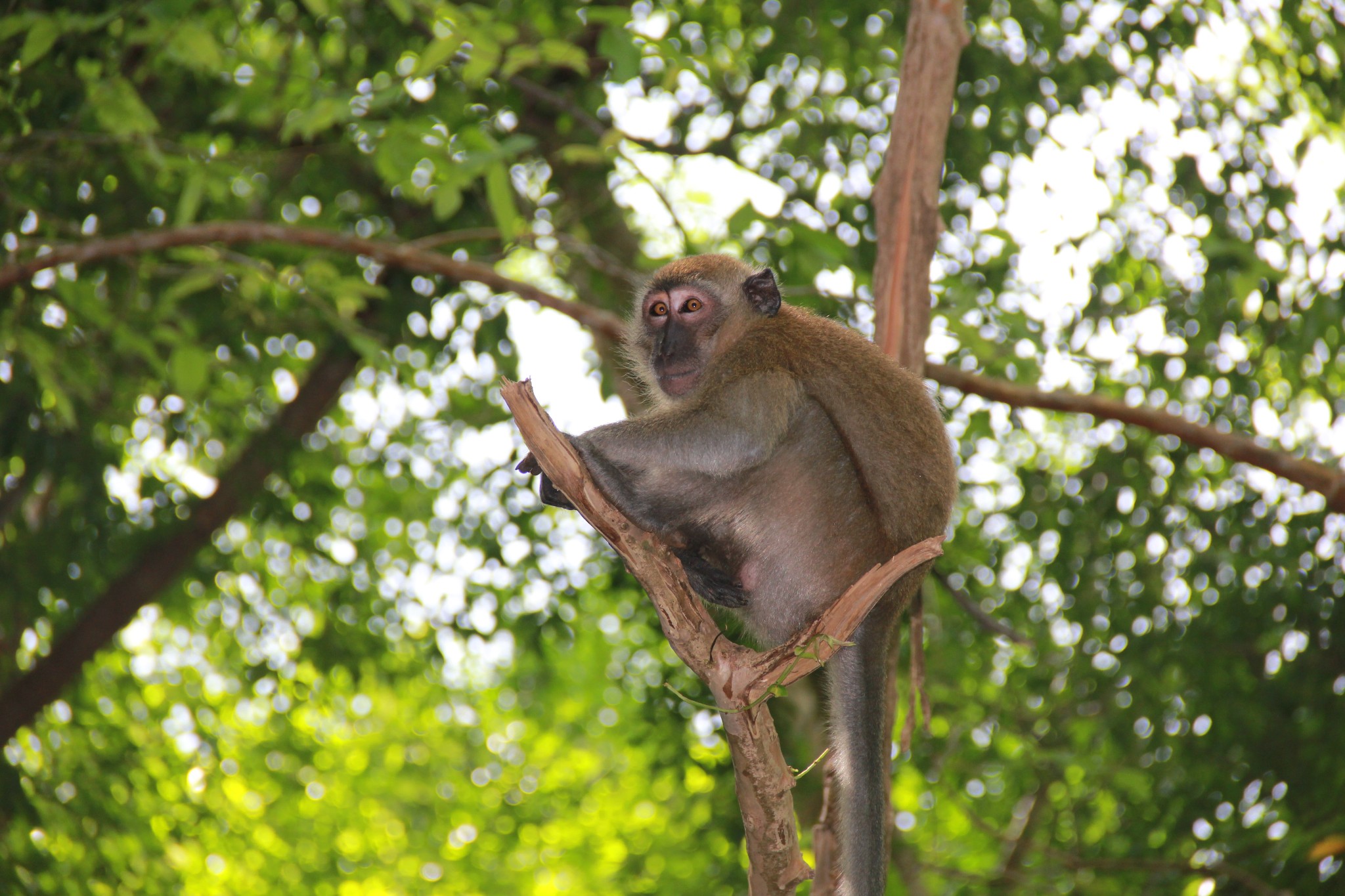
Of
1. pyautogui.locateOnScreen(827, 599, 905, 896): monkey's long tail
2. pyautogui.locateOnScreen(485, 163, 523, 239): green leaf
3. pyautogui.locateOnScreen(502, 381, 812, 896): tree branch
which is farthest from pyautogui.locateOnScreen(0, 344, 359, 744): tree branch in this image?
pyautogui.locateOnScreen(827, 599, 905, 896): monkey's long tail

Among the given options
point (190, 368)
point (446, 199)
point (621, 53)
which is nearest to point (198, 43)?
point (446, 199)

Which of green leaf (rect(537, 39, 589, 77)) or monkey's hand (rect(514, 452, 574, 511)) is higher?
green leaf (rect(537, 39, 589, 77))

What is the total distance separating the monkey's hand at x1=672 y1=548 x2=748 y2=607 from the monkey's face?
2.20 feet

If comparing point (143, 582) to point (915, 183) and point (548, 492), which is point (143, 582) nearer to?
point (548, 492)

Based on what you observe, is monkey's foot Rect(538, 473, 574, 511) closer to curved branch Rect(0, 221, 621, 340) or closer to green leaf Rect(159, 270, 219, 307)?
curved branch Rect(0, 221, 621, 340)

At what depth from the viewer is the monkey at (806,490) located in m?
3.60

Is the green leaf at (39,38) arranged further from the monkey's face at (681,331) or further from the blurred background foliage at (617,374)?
the monkey's face at (681,331)

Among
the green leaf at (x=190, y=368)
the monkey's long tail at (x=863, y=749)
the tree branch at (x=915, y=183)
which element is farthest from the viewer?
the green leaf at (x=190, y=368)

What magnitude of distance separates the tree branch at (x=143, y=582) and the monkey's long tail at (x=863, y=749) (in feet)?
15.2

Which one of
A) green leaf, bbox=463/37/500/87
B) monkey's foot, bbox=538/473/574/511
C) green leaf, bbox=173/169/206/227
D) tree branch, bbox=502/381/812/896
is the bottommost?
tree branch, bbox=502/381/812/896

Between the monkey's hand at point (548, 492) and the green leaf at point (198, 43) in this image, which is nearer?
the monkey's hand at point (548, 492)

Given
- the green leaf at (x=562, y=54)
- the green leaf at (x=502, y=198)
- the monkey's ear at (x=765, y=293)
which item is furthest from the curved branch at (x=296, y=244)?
the green leaf at (x=562, y=54)

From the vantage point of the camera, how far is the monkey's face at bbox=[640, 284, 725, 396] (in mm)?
4184

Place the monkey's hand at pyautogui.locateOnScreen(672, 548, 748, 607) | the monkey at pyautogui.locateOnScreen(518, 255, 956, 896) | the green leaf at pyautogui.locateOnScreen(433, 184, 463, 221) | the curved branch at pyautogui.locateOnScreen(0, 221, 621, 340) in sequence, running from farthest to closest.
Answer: the curved branch at pyautogui.locateOnScreen(0, 221, 621, 340) < the green leaf at pyautogui.locateOnScreen(433, 184, 463, 221) < the monkey's hand at pyautogui.locateOnScreen(672, 548, 748, 607) < the monkey at pyautogui.locateOnScreen(518, 255, 956, 896)
